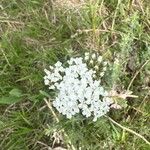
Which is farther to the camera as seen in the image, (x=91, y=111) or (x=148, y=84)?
(x=148, y=84)

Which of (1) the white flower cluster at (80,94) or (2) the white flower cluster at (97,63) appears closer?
(1) the white flower cluster at (80,94)

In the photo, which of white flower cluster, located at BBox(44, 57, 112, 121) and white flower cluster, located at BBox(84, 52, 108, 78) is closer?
white flower cluster, located at BBox(44, 57, 112, 121)

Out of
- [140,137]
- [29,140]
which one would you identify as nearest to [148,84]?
[140,137]

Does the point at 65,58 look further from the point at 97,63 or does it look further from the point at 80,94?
the point at 80,94

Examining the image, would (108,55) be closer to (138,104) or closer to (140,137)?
(138,104)

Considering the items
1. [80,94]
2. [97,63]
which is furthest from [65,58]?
[80,94]
